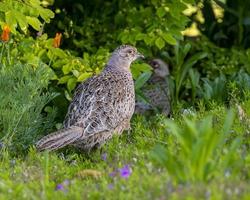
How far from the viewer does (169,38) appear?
31.2 feet

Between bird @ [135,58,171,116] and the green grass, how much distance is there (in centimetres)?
177

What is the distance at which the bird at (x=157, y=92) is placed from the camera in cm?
1034

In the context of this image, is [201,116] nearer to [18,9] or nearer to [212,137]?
[18,9]

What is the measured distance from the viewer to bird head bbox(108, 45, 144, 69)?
29.6 feet

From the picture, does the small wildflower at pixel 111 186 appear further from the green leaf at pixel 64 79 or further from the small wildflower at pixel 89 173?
the green leaf at pixel 64 79

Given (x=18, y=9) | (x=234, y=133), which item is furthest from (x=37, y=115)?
(x=234, y=133)

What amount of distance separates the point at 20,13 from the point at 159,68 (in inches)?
138

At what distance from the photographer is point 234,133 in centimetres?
709

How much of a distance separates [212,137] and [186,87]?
5.70 meters

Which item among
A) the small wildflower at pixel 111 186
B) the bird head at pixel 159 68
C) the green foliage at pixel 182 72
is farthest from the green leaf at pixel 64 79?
the small wildflower at pixel 111 186

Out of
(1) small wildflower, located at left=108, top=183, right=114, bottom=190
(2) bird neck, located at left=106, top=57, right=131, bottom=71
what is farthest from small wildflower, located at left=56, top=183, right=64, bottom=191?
(2) bird neck, located at left=106, top=57, right=131, bottom=71

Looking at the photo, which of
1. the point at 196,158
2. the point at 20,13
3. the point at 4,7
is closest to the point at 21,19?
the point at 20,13

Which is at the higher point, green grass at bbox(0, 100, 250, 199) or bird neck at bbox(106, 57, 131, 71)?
green grass at bbox(0, 100, 250, 199)

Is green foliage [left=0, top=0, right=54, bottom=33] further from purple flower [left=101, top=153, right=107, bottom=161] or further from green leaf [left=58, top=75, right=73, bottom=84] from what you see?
purple flower [left=101, top=153, right=107, bottom=161]
